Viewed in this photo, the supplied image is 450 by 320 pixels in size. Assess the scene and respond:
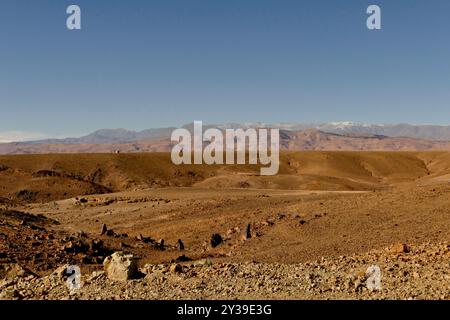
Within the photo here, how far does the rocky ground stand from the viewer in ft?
32.9

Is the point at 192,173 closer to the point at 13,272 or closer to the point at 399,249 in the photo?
the point at 399,249

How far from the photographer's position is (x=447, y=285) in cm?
1009

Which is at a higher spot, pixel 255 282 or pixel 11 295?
pixel 255 282

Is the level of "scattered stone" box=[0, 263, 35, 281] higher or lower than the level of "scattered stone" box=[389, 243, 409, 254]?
lower

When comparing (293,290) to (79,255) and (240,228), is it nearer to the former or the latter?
(79,255)

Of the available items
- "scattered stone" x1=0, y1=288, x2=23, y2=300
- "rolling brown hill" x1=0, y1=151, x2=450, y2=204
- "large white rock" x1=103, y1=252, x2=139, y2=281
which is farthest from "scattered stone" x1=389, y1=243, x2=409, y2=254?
"rolling brown hill" x1=0, y1=151, x2=450, y2=204

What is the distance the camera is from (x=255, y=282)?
432 inches

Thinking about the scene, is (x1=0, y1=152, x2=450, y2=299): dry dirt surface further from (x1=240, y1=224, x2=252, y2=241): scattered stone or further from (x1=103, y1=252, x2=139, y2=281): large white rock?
(x1=103, y1=252, x2=139, y2=281): large white rock

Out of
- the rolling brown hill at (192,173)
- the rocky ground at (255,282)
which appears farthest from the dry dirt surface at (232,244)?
the rolling brown hill at (192,173)

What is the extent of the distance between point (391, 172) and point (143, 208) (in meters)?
87.5

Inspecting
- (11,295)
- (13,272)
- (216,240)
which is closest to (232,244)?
(216,240)
